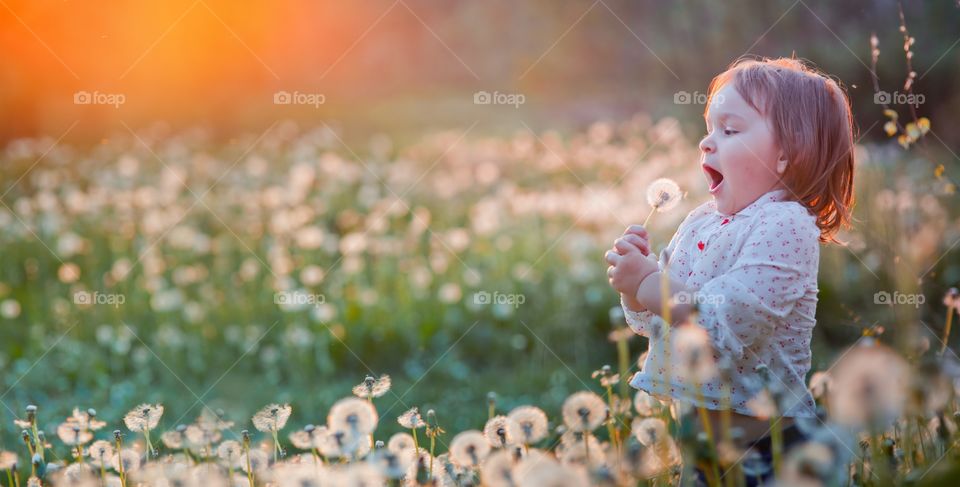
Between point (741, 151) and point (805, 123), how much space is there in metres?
0.16

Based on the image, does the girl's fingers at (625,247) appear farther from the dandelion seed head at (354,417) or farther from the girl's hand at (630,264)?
the dandelion seed head at (354,417)

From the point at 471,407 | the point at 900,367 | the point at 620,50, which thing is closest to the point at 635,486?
the point at 900,367

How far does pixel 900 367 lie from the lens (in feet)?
3.98

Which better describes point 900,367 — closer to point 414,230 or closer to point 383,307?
point 383,307

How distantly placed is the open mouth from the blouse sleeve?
0.19 metres

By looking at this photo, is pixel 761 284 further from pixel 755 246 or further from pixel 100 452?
pixel 100 452

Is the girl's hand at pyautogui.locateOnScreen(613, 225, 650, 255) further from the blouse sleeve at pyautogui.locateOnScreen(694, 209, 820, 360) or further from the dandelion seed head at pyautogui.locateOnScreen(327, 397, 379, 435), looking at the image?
the dandelion seed head at pyautogui.locateOnScreen(327, 397, 379, 435)

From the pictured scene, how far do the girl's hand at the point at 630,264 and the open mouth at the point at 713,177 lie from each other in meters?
0.27

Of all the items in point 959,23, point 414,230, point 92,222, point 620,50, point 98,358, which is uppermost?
point 620,50

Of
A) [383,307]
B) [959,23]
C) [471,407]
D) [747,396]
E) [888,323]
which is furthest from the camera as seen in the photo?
[959,23]

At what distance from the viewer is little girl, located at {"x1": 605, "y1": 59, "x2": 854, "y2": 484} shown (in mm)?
1894

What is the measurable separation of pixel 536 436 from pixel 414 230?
3752 millimetres

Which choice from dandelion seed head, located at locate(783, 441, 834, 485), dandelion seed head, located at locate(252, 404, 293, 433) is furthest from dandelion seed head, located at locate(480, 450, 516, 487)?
dandelion seed head, located at locate(252, 404, 293, 433)

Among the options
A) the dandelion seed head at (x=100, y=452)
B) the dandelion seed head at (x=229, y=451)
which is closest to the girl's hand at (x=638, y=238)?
the dandelion seed head at (x=229, y=451)
